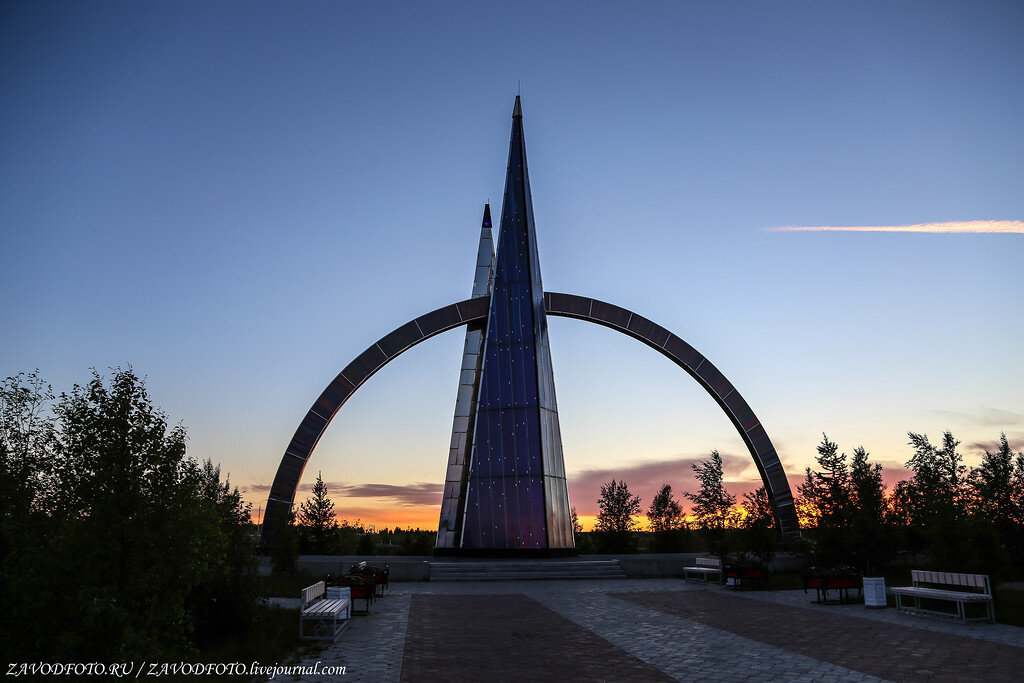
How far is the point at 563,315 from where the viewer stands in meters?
34.8

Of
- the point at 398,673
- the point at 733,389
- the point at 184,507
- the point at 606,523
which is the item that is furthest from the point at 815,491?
the point at 184,507

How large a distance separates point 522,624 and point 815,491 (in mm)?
17131

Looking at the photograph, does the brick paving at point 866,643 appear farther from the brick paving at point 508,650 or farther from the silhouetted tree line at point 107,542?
the silhouetted tree line at point 107,542

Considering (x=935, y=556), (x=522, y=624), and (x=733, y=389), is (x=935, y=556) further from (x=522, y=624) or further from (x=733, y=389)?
(x=733, y=389)

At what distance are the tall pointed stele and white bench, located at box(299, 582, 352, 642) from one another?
15.4 m

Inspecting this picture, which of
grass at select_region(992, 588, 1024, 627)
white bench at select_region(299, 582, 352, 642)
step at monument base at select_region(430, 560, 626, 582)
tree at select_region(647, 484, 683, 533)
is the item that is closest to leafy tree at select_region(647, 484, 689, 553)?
tree at select_region(647, 484, 683, 533)

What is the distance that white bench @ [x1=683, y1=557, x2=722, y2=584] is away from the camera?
68.7 ft

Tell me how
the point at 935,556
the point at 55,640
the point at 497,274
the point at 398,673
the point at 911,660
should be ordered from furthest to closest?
the point at 497,274
the point at 935,556
the point at 911,660
the point at 398,673
the point at 55,640

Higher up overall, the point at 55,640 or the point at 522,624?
the point at 55,640

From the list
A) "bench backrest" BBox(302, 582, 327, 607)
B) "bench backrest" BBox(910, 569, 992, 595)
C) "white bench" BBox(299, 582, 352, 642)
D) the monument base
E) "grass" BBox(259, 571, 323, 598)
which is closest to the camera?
"white bench" BBox(299, 582, 352, 642)

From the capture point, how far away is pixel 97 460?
7871mm

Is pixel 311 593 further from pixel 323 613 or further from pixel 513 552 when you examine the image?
pixel 513 552

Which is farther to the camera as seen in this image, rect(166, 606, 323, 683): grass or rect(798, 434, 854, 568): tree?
rect(798, 434, 854, 568): tree

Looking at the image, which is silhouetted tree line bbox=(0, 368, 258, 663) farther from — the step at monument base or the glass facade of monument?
the glass facade of monument
